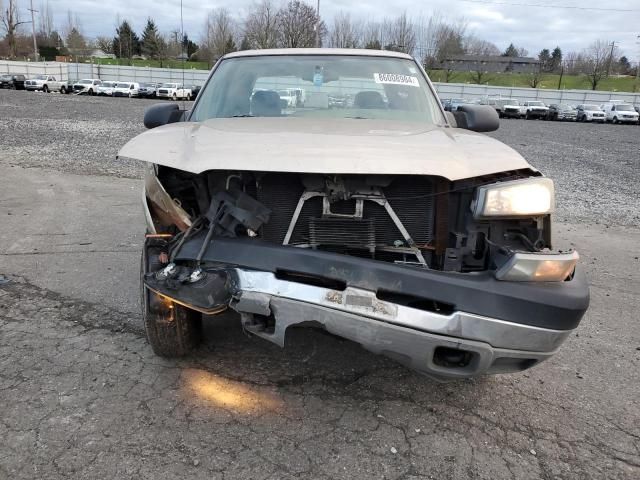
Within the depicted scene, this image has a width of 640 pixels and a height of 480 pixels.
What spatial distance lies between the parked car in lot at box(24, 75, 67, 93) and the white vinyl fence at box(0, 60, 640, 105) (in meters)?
12.9

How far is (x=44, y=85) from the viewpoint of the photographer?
43938mm

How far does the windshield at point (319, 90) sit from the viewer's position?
3924mm

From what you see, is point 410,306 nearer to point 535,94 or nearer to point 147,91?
point 147,91

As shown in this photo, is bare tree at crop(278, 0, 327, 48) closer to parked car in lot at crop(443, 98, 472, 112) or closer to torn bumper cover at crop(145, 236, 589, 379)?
parked car in lot at crop(443, 98, 472, 112)

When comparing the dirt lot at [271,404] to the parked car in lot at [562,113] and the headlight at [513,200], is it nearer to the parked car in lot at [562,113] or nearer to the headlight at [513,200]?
the headlight at [513,200]

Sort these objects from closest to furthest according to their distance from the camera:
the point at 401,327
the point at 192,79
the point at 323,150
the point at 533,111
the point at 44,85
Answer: the point at 401,327, the point at 323,150, the point at 533,111, the point at 44,85, the point at 192,79

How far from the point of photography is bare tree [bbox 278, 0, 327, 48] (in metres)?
46.8

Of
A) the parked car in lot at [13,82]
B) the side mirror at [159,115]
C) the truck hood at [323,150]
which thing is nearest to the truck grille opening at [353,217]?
the truck hood at [323,150]

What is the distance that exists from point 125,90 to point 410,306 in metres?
46.2

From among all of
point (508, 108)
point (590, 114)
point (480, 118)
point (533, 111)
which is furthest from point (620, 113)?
point (480, 118)

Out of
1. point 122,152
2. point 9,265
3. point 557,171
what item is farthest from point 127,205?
point 557,171

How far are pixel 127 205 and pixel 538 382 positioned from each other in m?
5.85

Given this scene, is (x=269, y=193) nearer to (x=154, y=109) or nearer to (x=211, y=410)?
(x=211, y=410)

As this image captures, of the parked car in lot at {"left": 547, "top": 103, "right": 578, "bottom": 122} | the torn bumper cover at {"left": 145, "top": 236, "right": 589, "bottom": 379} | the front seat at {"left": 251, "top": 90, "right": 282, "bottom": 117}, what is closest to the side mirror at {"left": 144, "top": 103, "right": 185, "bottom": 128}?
the front seat at {"left": 251, "top": 90, "right": 282, "bottom": 117}
